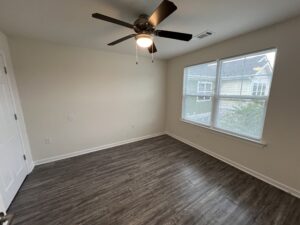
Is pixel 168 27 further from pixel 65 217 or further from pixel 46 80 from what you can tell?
pixel 65 217

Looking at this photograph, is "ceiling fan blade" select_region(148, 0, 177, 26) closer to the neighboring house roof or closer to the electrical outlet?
the neighboring house roof

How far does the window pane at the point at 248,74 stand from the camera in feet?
7.09

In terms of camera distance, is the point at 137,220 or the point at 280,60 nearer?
the point at 137,220

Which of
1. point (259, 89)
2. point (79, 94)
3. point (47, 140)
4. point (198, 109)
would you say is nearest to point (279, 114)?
point (259, 89)

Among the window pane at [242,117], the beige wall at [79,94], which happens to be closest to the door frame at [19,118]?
the beige wall at [79,94]

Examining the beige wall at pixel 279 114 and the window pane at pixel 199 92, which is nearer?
the beige wall at pixel 279 114

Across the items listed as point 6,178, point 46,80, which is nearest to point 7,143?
point 6,178

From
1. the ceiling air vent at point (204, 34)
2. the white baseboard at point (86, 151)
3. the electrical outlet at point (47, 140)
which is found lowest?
the white baseboard at point (86, 151)

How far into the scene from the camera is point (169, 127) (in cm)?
443

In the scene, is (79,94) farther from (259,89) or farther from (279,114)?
(279,114)

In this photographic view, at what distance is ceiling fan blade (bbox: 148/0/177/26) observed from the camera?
1146mm

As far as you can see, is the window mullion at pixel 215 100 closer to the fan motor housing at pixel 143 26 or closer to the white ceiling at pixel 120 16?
the white ceiling at pixel 120 16

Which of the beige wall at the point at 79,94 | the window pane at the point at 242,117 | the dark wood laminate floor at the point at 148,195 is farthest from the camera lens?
the beige wall at the point at 79,94

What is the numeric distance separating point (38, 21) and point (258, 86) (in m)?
3.48
